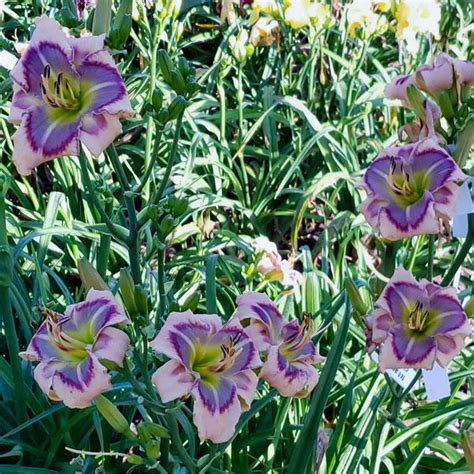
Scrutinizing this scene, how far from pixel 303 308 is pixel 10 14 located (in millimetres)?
1635

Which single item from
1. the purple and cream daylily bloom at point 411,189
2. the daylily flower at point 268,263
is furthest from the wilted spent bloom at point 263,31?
the purple and cream daylily bloom at point 411,189

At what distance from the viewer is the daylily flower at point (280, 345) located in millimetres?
946

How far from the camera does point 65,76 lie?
0.93 m

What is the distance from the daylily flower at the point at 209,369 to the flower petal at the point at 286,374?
1.7 inches

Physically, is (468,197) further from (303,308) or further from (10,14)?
(10,14)

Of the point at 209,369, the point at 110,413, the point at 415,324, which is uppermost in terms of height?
the point at 415,324

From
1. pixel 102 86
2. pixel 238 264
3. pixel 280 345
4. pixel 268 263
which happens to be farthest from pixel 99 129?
pixel 238 264

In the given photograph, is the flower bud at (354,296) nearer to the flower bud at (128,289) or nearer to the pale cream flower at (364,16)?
the flower bud at (128,289)

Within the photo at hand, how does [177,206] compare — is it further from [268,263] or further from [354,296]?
[268,263]

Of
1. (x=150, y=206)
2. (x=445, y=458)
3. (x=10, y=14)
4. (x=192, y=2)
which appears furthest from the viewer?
(x=192, y=2)

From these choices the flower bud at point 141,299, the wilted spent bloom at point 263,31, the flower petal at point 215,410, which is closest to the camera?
the flower petal at point 215,410

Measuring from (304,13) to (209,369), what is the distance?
5.83 feet

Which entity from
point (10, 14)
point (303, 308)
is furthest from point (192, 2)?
point (303, 308)

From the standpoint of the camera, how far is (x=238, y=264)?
203 cm
